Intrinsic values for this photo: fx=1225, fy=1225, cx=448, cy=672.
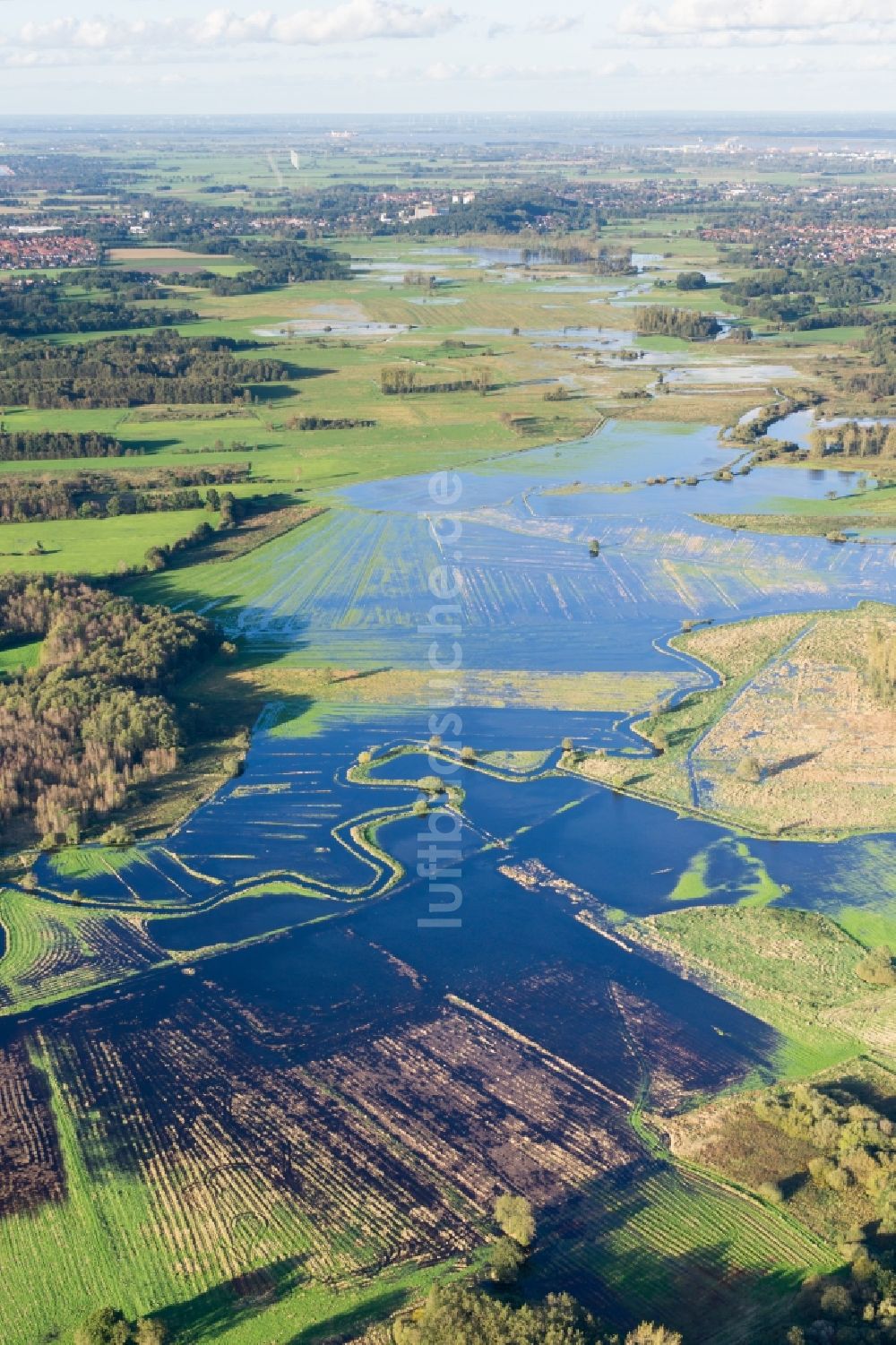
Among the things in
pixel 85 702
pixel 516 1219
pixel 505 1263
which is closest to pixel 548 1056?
pixel 516 1219

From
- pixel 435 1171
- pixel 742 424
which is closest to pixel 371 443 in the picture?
pixel 742 424

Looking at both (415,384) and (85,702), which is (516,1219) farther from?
(415,384)

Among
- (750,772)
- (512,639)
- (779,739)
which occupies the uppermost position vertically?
(512,639)

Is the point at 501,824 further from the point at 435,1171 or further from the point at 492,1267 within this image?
the point at 492,1267

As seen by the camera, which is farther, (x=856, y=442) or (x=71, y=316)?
(x=71, y=316)

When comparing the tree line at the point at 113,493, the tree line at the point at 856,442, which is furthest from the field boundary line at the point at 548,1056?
the tree line at the point at 856,442

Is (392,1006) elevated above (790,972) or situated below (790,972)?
above
